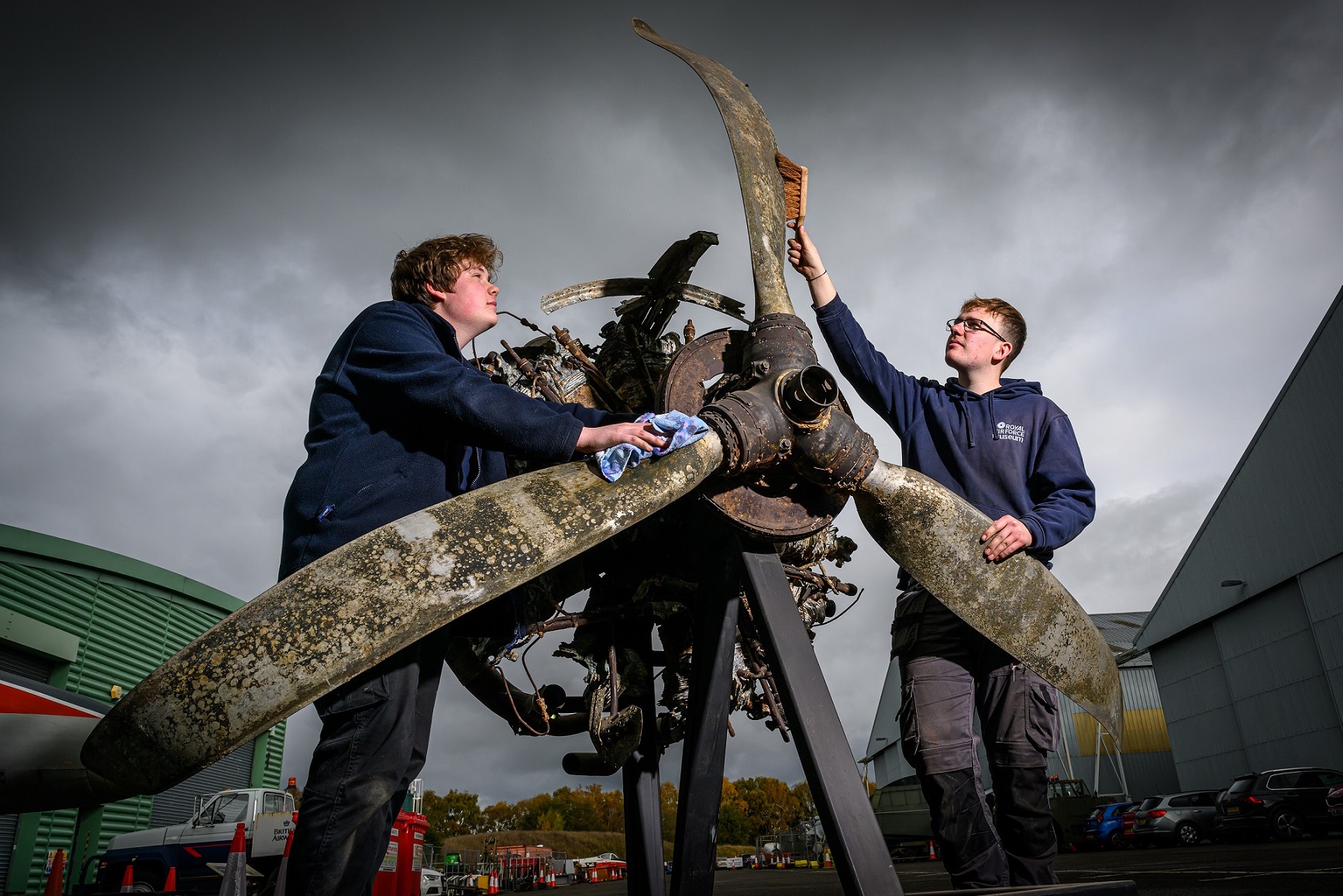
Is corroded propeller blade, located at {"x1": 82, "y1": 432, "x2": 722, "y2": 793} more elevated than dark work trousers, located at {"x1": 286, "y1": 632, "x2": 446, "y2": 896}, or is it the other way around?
corroded propeller blade, located at {"x1": 82, "y1": 432, "x2": 722, "y2": 793}

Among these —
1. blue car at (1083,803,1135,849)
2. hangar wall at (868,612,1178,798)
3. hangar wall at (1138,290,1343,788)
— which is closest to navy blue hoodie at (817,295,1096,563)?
hangar wall at (1138,290,1343,788)

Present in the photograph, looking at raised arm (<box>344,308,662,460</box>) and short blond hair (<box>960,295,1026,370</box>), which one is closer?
raised arm (<box>344,308,662,460</box>)

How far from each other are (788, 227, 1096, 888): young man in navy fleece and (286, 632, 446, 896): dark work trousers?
1.93m

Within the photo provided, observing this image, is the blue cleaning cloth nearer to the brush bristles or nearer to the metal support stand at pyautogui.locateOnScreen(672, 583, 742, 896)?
the metal support stand at pyautogui.locateOnScreen(672, 583, 742, 896)

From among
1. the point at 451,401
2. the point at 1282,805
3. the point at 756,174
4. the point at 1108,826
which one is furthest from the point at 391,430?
the point at 1108,826

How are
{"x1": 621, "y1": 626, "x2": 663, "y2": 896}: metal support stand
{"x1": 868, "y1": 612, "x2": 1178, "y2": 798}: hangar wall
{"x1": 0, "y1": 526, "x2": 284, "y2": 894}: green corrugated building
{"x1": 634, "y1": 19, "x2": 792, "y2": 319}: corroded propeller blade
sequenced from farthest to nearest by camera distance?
1. {"x1": 868, "y1": 612, "x2": 1178, "y2": 798}: hangar wall
2. {"x1": 0, "y1": 526, "x2": 284, "y2": 894}: green corrugated building
3. {"x1": 621, "y1": 626, "x2": 663, "y2": 896}: metal support stand
4. {"x1": 634, "y1": 19, "x2": 792, "y2": 319}: corroded propeller blade

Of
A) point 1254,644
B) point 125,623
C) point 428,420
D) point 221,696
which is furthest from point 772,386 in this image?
point 1254,644

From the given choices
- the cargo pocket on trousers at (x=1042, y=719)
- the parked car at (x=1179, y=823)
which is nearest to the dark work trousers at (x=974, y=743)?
the cargo pocket on trousers at (x=1042, y=719)

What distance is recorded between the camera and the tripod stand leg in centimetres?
253

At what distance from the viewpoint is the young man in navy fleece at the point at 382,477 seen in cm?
218

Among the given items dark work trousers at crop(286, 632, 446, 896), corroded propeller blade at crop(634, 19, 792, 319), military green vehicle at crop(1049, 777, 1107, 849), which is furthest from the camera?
military green vehicle at crop(1049, 777, 1107, 849)

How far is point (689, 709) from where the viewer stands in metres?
3.42

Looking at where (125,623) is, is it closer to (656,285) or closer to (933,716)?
(656,285)

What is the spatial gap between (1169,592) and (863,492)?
29302 mm
